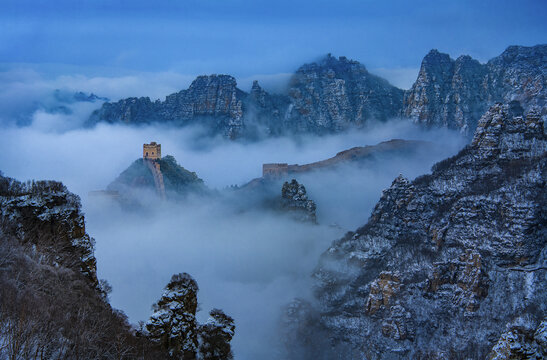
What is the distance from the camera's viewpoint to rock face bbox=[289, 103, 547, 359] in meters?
140

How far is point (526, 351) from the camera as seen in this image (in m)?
48.6

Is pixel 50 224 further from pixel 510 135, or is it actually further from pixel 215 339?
pixel 510 135

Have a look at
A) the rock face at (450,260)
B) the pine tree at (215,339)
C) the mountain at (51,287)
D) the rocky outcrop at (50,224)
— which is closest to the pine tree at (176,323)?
the pine tree at (215,339)

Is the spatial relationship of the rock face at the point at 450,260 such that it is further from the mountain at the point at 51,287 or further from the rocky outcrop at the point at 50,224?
the mountain at the point at 51,287

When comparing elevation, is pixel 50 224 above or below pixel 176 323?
above

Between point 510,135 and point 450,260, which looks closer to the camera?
point 450,260

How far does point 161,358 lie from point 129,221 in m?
144

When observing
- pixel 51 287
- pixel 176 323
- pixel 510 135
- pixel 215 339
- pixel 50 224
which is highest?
pixel 510 135

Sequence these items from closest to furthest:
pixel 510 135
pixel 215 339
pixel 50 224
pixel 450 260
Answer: pixel 215 339
pixel 50 224
pixel 450 260
pixel 510 135

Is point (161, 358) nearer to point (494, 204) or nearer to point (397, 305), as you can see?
point (397, 305)

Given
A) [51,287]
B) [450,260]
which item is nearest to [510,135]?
[450,260]

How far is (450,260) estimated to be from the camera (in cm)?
15275

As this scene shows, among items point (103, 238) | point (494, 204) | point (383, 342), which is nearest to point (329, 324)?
point (383, 342)

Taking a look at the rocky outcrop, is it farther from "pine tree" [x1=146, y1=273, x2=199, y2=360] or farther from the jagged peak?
the jagged peak
